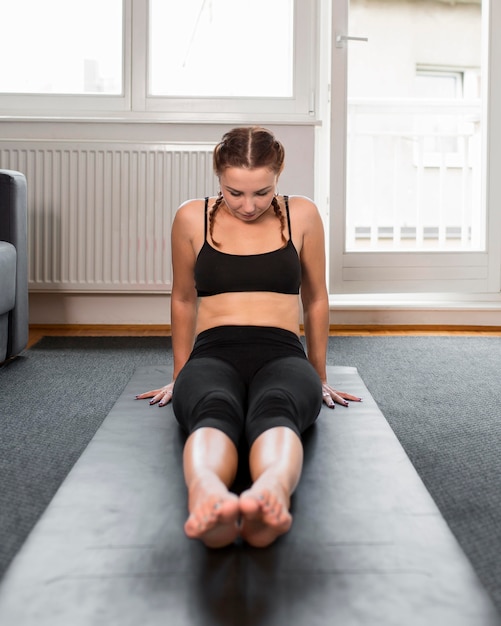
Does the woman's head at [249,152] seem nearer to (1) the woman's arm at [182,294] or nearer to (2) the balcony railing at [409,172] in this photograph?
(1) the woman's arm at [182,294]

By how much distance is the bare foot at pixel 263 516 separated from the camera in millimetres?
922

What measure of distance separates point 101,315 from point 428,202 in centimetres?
385

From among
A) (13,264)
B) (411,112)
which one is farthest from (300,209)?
(411,112)

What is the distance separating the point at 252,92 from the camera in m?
3.47

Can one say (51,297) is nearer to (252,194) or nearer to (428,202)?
(252,194)

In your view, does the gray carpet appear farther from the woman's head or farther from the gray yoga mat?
the woman's head

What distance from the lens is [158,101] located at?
11.1 ft

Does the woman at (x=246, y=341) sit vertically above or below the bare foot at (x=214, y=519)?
above

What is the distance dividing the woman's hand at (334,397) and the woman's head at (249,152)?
51cm

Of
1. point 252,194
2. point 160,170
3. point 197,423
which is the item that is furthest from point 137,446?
point 160,170

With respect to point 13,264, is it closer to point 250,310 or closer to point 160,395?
point 160,395

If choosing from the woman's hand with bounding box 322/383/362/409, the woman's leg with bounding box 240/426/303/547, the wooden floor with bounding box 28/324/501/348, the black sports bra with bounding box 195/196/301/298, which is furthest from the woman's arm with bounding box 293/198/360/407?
the wooden floor with bounding box 28/324/501/348

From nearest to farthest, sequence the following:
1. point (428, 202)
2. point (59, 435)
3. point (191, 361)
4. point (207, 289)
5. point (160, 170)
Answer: point (191, 361), point (207, 289), point (59, 435), point (160, 170), point (428, 202)

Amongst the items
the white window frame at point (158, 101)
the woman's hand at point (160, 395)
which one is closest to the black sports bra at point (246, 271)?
the woman's hand at point (160, 395)
